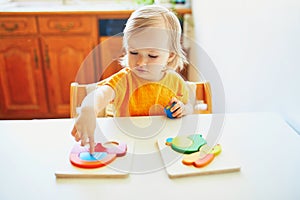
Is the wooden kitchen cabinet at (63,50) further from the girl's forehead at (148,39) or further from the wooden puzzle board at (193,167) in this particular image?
the wooden puzzle board at (193,167)

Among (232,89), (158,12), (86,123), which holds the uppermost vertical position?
(158,12)

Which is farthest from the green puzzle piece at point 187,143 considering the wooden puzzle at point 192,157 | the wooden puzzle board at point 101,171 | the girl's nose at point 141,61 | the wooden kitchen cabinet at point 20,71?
the wooden kitchen cabinet at point 20,71

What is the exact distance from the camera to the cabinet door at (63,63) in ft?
7.12

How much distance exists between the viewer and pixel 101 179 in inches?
23.7

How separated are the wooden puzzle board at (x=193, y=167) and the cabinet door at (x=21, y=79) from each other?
1.80 meters

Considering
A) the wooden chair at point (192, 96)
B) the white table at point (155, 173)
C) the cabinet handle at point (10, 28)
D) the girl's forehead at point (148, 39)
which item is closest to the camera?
the white table at point (155, 173)

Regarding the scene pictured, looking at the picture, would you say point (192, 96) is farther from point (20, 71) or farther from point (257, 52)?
point (20, 71)

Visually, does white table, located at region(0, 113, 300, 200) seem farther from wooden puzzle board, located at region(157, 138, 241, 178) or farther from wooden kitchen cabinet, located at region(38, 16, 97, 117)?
wooden kitchen cabinet, located at region(38, 16, 97, 117)

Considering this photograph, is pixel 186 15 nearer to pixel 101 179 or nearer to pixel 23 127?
pixel 23 127

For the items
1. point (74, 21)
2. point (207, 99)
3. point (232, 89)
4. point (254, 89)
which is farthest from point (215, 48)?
point (74, 21)

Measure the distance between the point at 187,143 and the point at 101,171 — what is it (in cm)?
21

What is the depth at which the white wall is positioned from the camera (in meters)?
0.84

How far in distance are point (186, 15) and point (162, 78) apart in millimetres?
1286

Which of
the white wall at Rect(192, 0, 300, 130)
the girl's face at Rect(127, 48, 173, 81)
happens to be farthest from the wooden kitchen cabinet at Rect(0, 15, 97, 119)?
the girl's face at Rect(127, 48, 173, 81)
